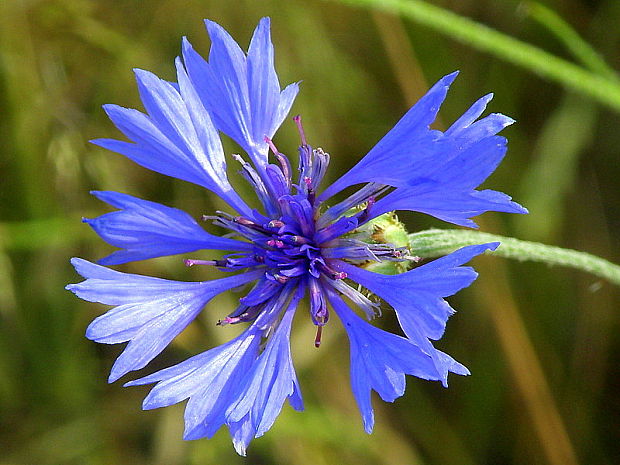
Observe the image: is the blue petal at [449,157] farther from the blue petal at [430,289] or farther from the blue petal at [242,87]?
the blue petal at [242,87]

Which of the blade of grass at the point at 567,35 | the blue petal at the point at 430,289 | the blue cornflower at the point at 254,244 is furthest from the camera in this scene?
the blade of grass at the point at 567,35

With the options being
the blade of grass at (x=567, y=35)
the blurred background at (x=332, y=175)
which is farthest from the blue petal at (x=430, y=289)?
the blurred background at (x=332, y=175)

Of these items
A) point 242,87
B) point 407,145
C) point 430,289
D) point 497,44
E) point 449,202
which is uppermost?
point 242,87

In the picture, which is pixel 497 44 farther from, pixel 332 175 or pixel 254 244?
pixel 332 175

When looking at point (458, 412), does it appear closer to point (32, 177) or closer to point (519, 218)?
point (519, 218)

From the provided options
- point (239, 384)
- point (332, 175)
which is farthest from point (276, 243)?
point (332, 175)

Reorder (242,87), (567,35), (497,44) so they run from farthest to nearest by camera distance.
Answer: (567,35), (497,44), (242,87)

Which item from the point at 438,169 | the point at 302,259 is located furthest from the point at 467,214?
the point at 302,259
